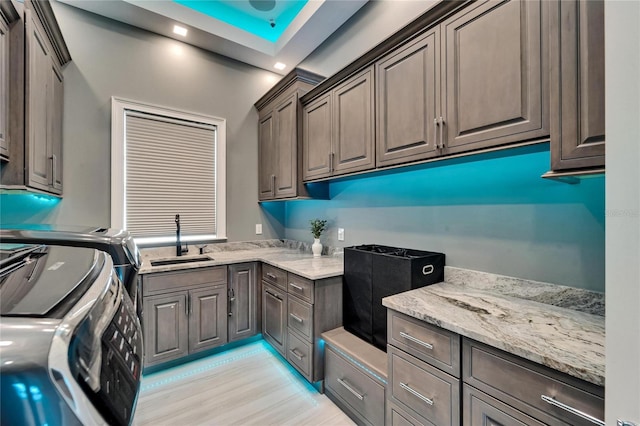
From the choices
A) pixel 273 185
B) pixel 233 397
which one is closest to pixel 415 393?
pixel 233 397

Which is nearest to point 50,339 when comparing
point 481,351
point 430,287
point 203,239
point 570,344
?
point 481,351

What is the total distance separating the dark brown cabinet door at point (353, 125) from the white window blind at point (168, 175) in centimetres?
163

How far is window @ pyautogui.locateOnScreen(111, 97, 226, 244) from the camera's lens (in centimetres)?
264

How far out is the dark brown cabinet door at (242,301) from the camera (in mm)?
2645

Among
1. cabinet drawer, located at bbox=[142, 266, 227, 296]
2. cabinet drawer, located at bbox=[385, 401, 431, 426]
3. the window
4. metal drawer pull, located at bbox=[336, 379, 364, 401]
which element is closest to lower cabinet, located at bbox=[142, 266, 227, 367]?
cabinet drawer, located at bbox=[142, 266, 227, 296]

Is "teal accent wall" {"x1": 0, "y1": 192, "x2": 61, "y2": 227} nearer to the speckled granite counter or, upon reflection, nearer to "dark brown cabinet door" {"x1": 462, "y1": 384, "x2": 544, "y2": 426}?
the speckled granite counter

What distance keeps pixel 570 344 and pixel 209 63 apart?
3758mm

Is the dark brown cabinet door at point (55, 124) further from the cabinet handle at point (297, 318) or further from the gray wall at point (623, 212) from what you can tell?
the gray wall at point (623, 212)

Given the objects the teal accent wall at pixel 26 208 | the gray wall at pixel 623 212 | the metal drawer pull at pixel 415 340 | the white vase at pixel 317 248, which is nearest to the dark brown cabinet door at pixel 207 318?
the white vase at pixel 317 248

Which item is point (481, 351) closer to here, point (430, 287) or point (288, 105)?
point (430, 287)

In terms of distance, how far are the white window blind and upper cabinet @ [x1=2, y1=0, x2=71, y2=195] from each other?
63cm

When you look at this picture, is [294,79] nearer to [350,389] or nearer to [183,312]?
[183,312]

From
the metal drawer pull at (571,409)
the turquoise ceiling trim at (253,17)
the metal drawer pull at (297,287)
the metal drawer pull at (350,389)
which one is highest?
the turquoise ceiling trim at (253,17)

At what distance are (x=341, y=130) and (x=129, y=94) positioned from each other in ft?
7.12
